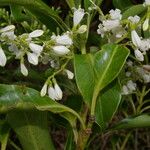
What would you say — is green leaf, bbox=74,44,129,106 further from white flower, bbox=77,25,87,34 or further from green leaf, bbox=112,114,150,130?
green leaf, bbox=112,114,150,130

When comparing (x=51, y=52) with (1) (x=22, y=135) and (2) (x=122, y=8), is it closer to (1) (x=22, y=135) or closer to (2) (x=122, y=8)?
(1) (x=22, y=135)

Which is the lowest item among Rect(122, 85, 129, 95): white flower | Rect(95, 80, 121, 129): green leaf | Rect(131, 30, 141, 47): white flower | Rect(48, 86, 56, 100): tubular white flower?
Rect(122, 85, 129, 95): white flower

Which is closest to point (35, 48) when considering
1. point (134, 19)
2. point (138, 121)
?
point (134, 19)

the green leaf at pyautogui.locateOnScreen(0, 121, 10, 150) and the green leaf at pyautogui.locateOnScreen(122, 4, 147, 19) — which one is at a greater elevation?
the green leaf at pyautogui.locateOnScreen(122, 4, 147, 19)

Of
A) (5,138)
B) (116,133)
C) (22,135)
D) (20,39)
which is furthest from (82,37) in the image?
(116,133)

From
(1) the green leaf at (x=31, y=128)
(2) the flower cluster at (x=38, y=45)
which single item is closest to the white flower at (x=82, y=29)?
(2) the flower cluster at (x=38, y=45)

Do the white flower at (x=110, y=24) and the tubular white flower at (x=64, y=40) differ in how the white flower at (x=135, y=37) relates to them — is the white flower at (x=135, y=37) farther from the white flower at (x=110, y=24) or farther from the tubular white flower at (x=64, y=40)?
the tubular white flower at (x=64, y=40)

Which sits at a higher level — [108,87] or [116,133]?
[108,87]

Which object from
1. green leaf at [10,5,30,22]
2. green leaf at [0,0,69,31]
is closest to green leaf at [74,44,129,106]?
green leaf at [0,0,69,31]
